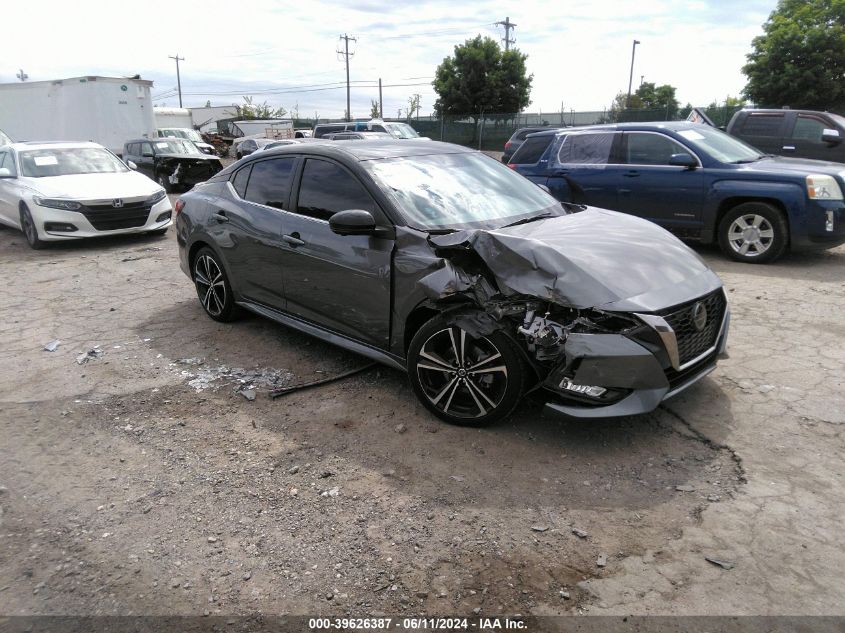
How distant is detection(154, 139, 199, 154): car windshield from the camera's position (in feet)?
57.1

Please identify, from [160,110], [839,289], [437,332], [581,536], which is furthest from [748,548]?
[160,110]

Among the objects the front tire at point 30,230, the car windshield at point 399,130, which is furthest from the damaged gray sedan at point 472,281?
the car windshield at point 399,130

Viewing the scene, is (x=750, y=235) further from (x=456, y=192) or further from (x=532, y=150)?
(x=456, y=192)

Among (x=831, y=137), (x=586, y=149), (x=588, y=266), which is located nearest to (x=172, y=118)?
(x=586, y=149)

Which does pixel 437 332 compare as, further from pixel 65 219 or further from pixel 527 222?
pixel 65 219

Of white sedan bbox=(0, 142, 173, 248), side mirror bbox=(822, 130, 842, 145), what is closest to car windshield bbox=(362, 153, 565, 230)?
white sedan bbox=(0, 142, 173, 248)

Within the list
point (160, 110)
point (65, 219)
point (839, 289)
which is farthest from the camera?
point (160, 110)

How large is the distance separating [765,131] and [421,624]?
11.7m

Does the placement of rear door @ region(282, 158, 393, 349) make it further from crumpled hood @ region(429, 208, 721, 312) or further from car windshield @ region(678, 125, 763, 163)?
car windshield @ region(678, 125, 763, 163)

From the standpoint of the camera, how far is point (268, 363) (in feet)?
16.0

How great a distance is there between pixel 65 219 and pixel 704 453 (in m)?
9.26

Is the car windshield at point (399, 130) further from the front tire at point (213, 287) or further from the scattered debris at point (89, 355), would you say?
the scattered debris at point (89, 355)

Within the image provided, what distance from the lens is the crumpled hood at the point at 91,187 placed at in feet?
30.6

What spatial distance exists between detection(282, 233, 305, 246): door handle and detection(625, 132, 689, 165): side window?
557cm
